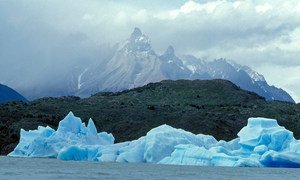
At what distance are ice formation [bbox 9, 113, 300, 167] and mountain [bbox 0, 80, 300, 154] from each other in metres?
24.0

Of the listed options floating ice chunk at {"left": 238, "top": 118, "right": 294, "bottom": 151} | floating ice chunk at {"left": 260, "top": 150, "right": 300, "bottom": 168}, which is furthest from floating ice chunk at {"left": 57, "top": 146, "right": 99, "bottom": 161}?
floating ice chunk at {"left": 260, "top": 150, "right": 300, "bottom": 168}

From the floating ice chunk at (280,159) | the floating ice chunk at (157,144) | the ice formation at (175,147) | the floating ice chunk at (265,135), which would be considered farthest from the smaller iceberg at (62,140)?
the floating ice chunk at (280,159)

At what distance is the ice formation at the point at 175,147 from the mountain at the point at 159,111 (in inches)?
944

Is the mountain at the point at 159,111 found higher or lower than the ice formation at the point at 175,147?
higher

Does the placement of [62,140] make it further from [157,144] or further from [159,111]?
[159,111]

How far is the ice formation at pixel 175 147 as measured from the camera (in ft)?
190

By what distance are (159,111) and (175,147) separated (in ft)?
156

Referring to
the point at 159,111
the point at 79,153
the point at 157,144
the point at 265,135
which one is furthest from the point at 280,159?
the point at 159,111

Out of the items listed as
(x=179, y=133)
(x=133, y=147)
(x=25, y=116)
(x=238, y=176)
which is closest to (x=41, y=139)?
(x=133, y=147)

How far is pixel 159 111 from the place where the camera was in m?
106

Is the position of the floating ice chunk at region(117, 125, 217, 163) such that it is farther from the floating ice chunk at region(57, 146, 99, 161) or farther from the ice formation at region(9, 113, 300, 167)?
the floating ice chunk at region(57, 146, 99, 161)

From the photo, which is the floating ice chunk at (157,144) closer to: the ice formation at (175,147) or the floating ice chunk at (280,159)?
the ice formation at (175,147)

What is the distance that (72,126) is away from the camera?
67562 millimetres

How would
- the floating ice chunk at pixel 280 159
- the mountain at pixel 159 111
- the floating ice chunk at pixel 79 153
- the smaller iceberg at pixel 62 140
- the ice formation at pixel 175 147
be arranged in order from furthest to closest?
the mountain at pixel 159 111, the smaller iceberg at pixel 62 140, the floating ice chunk at pixel 79 153, the floating ice chunk at pixel 280 159, the ice formation at pixel 175 147
